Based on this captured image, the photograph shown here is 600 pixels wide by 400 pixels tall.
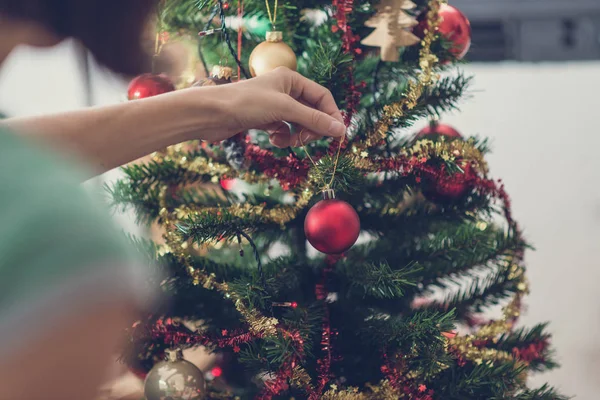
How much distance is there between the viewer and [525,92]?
1.37 m

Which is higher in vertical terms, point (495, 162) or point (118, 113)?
point (118, 113)

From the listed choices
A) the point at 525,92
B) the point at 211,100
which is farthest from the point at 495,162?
the point at 211,100

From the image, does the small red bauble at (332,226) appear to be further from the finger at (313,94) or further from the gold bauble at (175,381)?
the gold bauble at (175,381)

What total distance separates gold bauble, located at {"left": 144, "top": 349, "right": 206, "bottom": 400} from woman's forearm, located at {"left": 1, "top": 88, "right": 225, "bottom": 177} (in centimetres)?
25

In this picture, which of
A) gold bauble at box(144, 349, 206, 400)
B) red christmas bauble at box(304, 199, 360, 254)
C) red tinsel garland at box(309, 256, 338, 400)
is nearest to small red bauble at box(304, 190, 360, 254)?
red christmas bauble at box(304, 199, 360, 254)

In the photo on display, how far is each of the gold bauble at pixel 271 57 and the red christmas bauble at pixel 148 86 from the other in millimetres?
127

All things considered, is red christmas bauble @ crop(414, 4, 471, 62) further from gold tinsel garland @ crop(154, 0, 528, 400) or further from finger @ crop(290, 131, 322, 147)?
finger @ crop(290, 131, 322, 147)

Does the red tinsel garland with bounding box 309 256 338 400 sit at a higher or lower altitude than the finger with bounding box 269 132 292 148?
lower

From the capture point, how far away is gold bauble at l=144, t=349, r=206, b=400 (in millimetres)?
607

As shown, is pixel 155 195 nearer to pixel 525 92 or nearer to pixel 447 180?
pixel 447 180

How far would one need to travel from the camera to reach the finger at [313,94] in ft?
1.79

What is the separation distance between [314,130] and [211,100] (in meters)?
0.10

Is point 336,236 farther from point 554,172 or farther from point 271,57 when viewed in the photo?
point 554,172

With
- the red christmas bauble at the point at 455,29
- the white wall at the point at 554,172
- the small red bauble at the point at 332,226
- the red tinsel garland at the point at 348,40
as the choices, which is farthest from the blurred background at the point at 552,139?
the small red bauble at the point at 332,226
